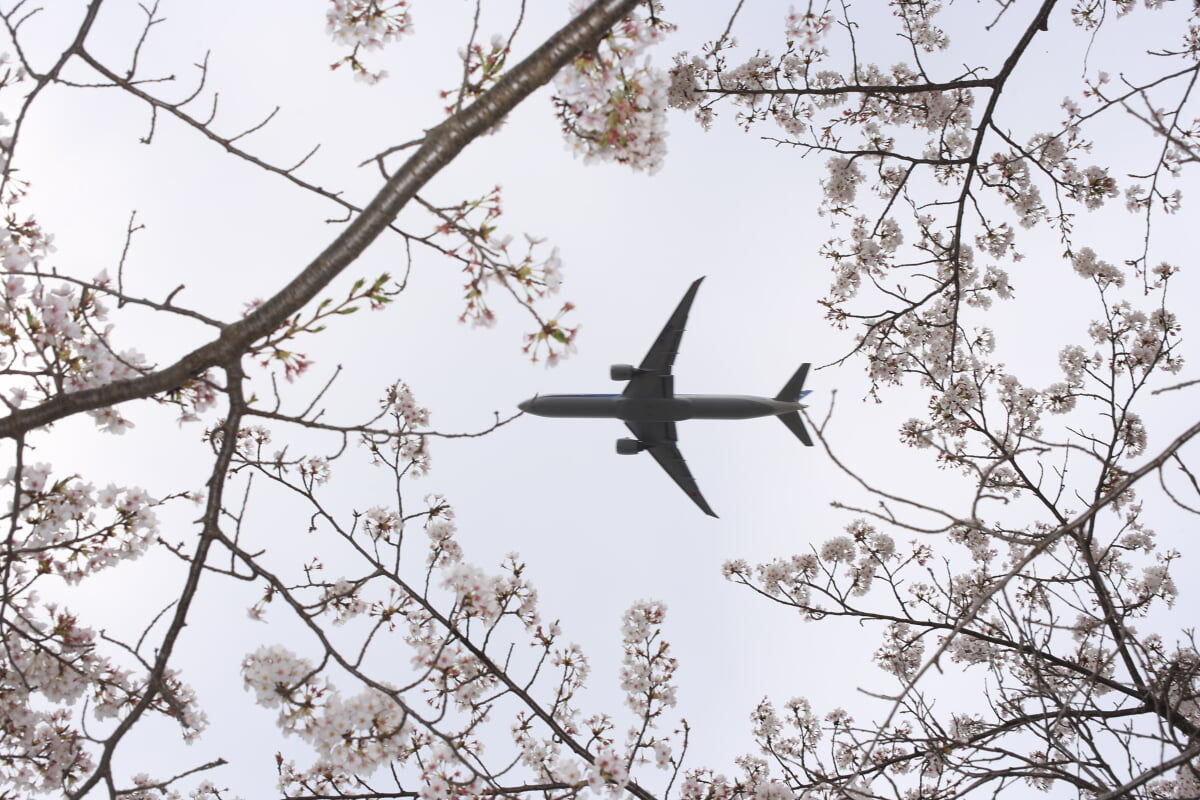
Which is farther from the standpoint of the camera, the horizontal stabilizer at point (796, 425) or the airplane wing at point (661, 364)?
the horizontal stabilizer at point (796, 425)

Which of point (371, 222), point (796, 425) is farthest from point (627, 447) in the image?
point (371, 222)

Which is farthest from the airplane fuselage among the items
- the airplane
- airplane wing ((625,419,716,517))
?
airplane wing ((625,419,716,517))

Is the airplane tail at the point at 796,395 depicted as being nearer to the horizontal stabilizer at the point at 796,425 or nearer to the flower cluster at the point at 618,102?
the horizontal stabilizer at the point at 796,425

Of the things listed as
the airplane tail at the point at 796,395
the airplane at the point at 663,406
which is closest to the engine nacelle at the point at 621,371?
the airplane at the point at 663,406

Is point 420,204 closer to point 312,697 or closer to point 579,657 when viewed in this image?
point 312,697

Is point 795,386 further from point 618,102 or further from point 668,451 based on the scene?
point 618,102

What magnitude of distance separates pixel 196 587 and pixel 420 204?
Result: 9.02 ft

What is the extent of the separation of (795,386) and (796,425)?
926 mm

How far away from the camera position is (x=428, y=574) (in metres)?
6.60

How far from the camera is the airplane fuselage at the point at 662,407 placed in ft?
46.1

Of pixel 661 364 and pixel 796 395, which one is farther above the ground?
pixel 796 395

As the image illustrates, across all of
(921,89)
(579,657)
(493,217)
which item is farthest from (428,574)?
(921,89)

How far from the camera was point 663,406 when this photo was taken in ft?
46.0

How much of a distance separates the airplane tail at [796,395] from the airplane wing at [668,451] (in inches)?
106
